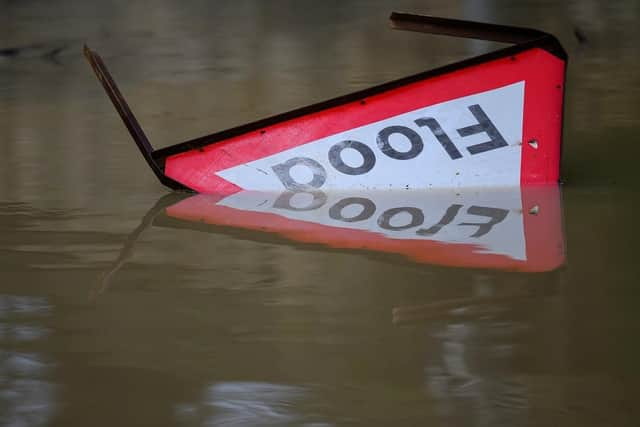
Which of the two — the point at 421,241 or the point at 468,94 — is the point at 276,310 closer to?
the point at 421,241

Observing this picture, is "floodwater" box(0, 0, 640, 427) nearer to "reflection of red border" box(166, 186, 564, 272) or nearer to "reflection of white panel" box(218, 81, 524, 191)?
"reflection of red border" box(166, 186, 564, 272)

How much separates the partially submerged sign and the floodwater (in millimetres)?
232

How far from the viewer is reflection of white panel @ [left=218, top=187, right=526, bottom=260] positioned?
3.25 metres

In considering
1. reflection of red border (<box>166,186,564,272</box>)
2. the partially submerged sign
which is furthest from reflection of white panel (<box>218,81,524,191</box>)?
reflection of red border (<box>166,186,564,272</box>)

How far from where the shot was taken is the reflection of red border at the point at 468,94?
12.5 feet

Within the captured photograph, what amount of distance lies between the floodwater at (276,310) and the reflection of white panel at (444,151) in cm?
24

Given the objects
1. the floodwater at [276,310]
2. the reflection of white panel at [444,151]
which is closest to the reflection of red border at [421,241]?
the floodwater at [276,310]

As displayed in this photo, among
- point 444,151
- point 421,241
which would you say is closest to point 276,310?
point 421,241

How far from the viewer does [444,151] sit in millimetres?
3842

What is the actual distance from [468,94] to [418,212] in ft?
1.61

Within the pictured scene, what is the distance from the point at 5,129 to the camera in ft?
16.7

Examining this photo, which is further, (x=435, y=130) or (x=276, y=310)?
(x=435, y=130)

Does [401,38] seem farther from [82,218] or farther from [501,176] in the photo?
[82,218]

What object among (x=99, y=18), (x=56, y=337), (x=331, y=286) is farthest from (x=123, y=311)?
(x=99, y=18)
